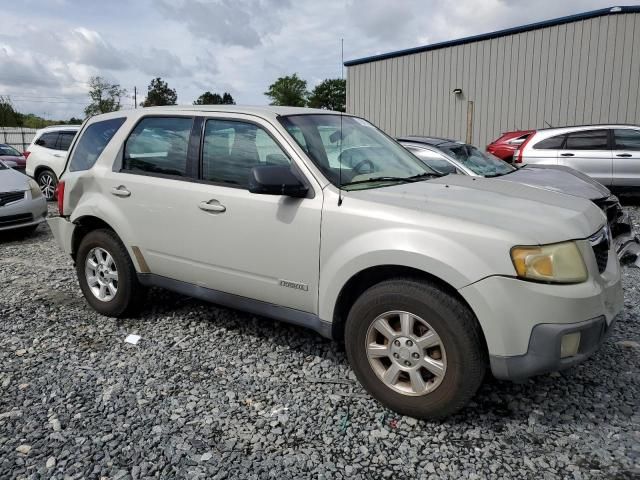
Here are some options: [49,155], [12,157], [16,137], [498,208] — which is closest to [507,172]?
[498,208]

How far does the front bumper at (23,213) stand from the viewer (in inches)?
311

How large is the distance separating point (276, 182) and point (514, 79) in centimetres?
1577

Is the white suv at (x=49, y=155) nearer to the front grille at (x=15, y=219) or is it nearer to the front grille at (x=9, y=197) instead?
the front grille at (x=9, y=197)

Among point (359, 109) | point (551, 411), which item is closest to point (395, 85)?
point (359, 109)

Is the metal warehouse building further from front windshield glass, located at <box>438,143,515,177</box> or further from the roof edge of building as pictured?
front windshield glass, located at <box>438,143,515,177</box>

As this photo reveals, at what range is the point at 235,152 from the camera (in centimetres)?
365

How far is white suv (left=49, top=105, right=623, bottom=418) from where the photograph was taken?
258 cm

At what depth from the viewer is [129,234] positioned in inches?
163

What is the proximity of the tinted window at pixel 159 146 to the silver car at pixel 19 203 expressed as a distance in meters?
4.83

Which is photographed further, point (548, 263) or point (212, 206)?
point (212, 206)

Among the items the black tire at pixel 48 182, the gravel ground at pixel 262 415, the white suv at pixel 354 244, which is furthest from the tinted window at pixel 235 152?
the black tire at pixel 48 182

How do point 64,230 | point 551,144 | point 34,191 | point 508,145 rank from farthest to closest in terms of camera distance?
point 508,145 < point 551,144 < point 34,191 < point 64,230

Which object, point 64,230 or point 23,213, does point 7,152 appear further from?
point 64,230

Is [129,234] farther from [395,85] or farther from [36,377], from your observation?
[395,85]
